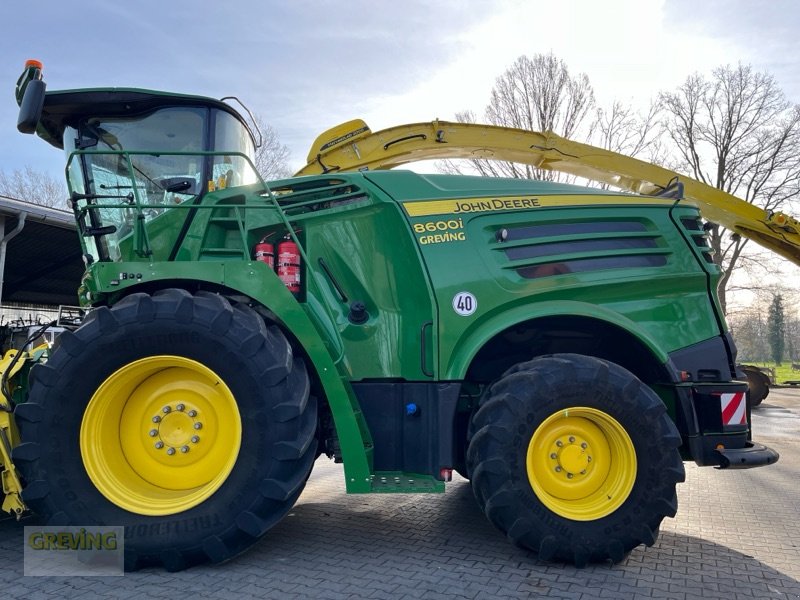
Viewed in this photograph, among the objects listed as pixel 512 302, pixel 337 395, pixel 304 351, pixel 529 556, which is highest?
pixel 512 302

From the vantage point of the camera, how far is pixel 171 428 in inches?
133

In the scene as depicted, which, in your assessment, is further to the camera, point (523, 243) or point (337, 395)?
point (523, 243)

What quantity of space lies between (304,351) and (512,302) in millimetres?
1345

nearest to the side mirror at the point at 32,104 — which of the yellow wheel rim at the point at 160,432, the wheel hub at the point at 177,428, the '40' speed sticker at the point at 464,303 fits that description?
the yellow wheel rim at the point at 160,432

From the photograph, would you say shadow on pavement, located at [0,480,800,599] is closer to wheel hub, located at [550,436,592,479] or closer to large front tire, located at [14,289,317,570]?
large front tire, located at [14,289,317,570]

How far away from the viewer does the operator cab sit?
3947 mm

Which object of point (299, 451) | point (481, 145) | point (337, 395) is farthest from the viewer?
point (481, 145)

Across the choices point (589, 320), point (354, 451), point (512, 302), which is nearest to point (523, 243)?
point (512, 302)

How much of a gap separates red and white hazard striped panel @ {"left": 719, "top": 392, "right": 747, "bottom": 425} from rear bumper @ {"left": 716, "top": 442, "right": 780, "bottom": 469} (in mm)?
181

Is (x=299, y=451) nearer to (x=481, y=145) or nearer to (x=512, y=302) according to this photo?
(x=512, y=302)

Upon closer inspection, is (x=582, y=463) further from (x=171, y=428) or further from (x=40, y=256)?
(x=40, y=256)

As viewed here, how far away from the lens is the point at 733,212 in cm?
600

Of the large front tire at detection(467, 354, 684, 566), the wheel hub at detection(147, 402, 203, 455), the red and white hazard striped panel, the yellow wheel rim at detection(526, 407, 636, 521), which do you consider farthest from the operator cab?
the red and white hazard striped panel

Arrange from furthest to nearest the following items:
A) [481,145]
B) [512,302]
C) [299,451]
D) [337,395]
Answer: [481,145] → [512,302] → [337,395] → [299,451]
